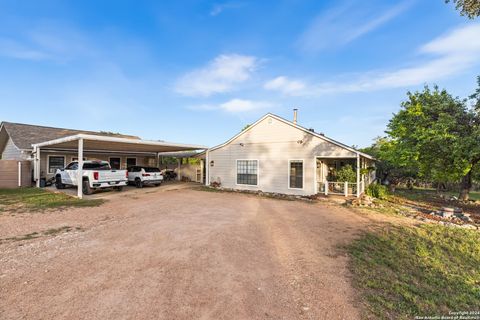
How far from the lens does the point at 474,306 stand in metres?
3.06

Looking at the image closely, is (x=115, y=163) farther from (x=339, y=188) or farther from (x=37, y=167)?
(x=339, y=188)

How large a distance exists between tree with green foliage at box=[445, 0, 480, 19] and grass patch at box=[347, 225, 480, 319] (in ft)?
22.3

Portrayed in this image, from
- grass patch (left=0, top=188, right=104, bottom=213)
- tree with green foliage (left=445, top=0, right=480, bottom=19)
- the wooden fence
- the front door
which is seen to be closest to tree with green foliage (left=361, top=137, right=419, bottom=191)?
tree with green foliage (left=445, top=0, right=480, bottom=19)

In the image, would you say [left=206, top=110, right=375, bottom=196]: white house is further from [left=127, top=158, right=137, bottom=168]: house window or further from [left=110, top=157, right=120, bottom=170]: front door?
[left=110, top=157, right=120, bottom=170]: front door

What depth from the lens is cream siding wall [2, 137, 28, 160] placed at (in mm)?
16031

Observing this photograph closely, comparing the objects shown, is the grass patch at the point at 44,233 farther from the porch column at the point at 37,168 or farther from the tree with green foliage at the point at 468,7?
the tree with green foliage at the point at 468,7

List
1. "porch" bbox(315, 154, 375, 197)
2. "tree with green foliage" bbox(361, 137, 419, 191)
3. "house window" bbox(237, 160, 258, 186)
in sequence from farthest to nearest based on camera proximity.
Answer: "tree with green foliage" bbox(361, 137, 419, 191) → "house window" bbox(237, 160, 258, 186) → "porch" bbox(315, 154, 375, 197)

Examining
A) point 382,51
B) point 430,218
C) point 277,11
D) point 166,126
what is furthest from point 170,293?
point 166,126

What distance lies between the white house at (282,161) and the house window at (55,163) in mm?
11581

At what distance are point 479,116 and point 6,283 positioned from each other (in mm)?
17081

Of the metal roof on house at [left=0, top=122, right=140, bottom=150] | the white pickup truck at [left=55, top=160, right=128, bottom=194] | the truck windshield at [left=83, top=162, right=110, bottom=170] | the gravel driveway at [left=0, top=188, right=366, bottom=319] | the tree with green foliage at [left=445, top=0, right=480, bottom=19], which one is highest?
the tree with green foliage at [left=445, top=0, right=480, bottom=19]

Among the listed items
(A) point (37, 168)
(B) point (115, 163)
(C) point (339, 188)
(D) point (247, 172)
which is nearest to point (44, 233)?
(D) point (247, 172)

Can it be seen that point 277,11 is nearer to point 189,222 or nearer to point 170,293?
point 189,222

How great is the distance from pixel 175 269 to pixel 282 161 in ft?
36.0
